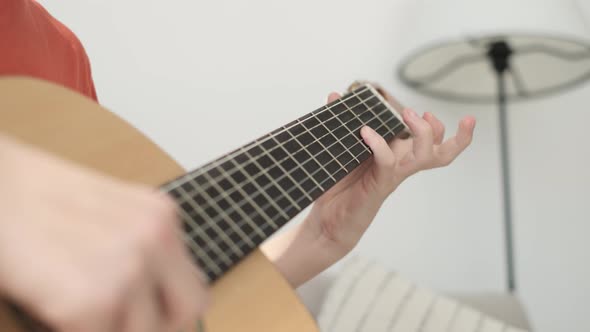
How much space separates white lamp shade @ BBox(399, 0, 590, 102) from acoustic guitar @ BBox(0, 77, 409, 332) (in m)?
0.92

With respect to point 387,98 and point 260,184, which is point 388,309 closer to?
point 387,98

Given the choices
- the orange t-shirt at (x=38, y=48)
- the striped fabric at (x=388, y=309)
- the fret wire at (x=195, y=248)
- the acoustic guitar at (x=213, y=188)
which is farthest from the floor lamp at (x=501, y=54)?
the fret wire at (x=195, y=248)

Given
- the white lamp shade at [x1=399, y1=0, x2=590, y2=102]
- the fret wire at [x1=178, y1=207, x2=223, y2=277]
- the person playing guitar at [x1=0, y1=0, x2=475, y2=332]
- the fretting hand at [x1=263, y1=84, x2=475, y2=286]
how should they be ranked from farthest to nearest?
the white lamp shade at [x1=399, y1=0, x2=590, y2=102], the fretting hand at [x1=263, y1=84, x2=475, y2=286], the fret wire at [x1=178, y1=207, x2=223, y2=277], the person playing guitar at [x1=0, y1=0, x2=475, y2=332]

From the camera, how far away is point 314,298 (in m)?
1.27

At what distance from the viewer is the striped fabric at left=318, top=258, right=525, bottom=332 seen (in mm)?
1114

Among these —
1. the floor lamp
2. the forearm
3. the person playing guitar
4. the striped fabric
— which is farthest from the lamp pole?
the person playing guitar

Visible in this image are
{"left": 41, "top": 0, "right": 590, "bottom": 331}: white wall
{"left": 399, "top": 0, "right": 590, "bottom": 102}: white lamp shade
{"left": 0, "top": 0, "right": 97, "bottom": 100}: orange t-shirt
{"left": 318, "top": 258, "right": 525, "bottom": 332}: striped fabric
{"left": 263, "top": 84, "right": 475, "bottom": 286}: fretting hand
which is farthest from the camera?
{"left": 41, "top": 0, "right": 590, "bottom": 331}: white wall

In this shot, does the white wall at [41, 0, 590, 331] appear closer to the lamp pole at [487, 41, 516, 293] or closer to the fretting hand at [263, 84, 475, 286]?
the lamp pole at [487, 41, 516, 293]

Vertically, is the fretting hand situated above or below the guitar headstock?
below

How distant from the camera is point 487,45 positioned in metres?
1.55

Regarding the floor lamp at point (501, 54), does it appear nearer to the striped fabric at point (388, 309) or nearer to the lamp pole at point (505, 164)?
the lamp pole at point (505, 164)

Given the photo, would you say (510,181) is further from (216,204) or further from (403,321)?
(216,204)


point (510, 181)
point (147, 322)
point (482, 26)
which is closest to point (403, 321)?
point (482, 26)

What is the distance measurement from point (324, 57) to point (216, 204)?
1157mm
